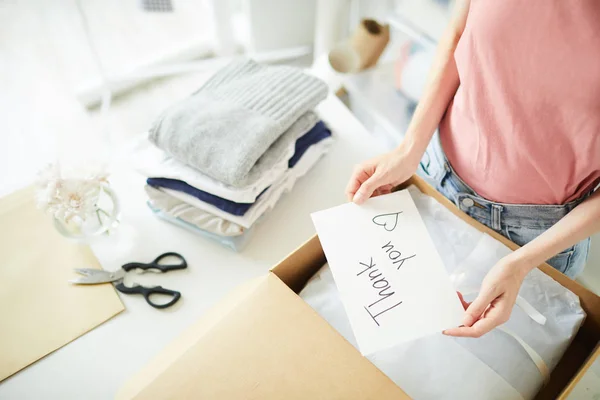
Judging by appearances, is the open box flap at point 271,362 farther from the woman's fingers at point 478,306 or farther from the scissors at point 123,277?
the scissors at point 123,277

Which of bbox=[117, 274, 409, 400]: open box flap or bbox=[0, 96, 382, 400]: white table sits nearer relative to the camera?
bbox=[117, 274, 409, 400]: open box flap

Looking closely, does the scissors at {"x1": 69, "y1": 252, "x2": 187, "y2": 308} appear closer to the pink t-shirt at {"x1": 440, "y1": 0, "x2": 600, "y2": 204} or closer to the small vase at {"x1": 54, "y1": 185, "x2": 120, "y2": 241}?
the small vase at {"x1": 54, "y1": 185, "x2": 120, "y2": 241}

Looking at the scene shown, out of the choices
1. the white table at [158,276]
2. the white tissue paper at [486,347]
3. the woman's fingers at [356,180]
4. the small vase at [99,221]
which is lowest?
the white table at [158,276]

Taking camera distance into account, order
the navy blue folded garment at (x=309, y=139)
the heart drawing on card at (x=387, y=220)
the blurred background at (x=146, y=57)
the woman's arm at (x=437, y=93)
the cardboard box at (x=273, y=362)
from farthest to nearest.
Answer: the blurred background at (x=146, y=57) < the navy blue folded garment at (x=309, y=139) < the woman's arm at (x=437, y=93) < the heart drawing on card at (x=387, y=220) < the cardboard box at (x=273, y=362)

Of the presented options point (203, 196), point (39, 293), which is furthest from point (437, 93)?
point (39, 293)

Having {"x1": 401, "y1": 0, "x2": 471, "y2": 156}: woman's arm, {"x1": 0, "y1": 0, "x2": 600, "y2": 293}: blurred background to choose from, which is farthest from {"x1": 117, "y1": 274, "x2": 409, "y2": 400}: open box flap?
{"x1": 0, "y1": 0, "x2": 600, "y2": 293}: blurred background

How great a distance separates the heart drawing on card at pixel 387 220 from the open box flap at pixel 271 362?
0.17m

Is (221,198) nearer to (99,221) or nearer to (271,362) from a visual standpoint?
(99,221)

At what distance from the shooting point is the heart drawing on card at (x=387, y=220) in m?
0.61

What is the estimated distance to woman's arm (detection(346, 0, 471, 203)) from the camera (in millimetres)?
663

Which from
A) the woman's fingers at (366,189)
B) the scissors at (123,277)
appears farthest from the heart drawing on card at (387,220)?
the scissors at (123,277)

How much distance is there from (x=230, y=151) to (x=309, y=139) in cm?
22

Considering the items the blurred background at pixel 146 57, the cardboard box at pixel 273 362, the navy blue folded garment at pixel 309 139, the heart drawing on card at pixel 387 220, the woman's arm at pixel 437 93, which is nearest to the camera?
the cardboard box at pixel 273 362

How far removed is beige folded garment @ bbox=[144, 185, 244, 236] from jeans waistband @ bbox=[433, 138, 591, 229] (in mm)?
393
